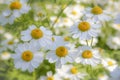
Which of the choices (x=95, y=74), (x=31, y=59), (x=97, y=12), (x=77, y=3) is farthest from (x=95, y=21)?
(x=77, y=3)

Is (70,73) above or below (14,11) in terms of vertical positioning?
below

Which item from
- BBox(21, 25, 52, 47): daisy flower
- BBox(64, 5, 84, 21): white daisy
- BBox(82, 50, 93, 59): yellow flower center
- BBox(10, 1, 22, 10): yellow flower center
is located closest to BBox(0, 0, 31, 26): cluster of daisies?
BBox(10, 1, 22, 10): yellow flower center

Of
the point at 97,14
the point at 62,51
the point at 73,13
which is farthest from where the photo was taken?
the point at 73,13

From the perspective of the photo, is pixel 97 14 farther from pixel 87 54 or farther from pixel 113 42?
pixel 113 42

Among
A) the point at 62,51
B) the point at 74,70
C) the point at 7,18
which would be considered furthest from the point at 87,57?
the point at 7,18

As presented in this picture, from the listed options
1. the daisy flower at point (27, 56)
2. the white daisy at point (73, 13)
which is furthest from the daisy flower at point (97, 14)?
the white daisy at point (73, 13)

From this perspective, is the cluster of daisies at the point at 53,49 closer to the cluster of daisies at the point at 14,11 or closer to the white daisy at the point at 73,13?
the cluster of daisies at the point at 14,11
